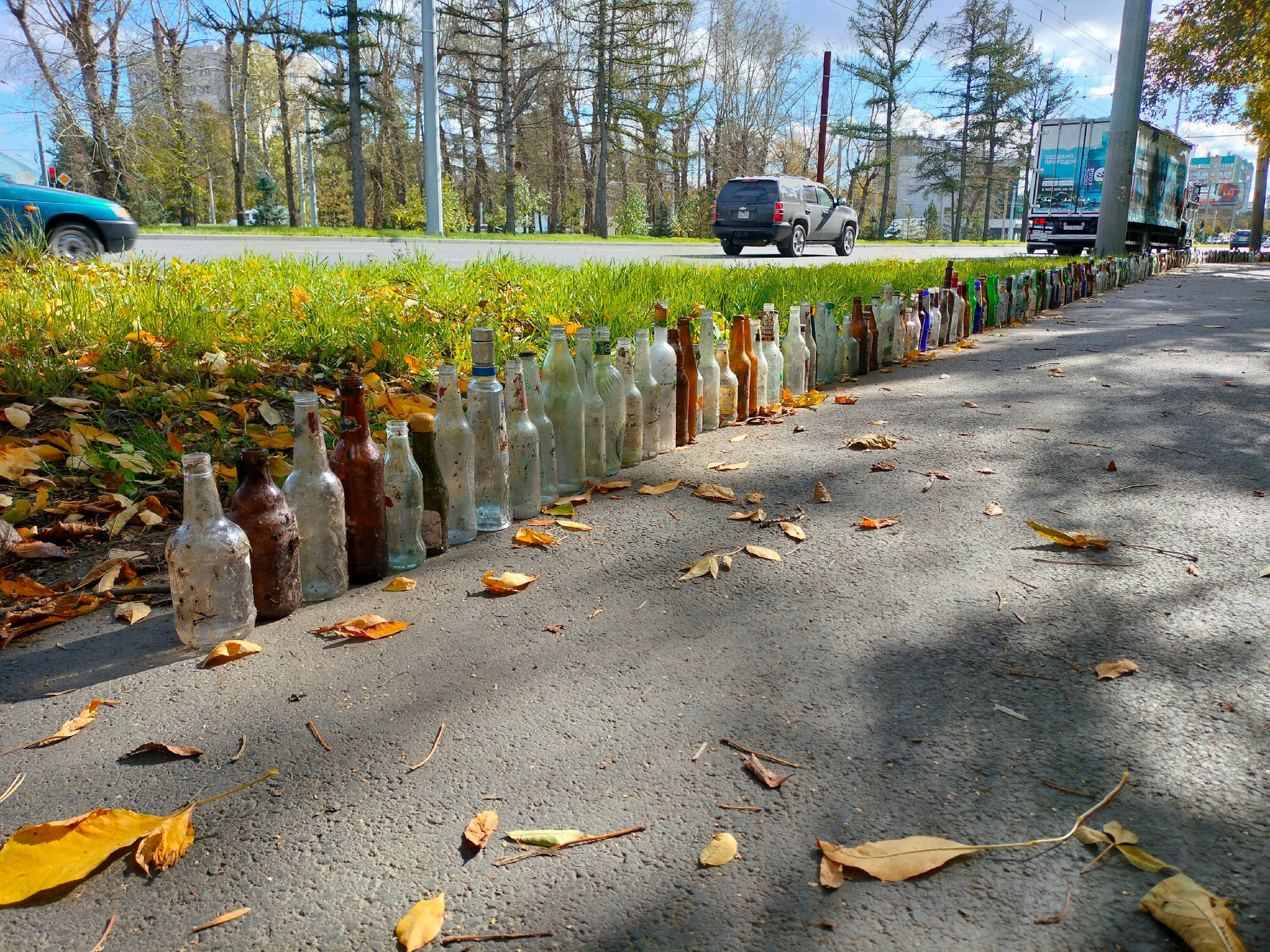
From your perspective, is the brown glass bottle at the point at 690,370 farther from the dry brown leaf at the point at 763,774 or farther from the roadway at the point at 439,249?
the roadway at the point at 439,249

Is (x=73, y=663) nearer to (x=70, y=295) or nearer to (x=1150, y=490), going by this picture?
(x=70, y=295)

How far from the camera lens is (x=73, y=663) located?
221 cm

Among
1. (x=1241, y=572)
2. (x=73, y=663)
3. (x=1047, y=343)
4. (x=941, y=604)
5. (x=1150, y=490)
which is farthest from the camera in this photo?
(x=1047, y=343)

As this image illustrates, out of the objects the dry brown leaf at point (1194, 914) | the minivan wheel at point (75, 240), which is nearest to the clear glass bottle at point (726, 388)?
the dry brown leaf at point (1194, 914)

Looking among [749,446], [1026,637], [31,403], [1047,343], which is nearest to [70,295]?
[31,403]

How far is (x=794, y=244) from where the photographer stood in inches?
754

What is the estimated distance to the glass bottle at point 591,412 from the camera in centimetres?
344

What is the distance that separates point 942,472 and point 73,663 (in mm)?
3199

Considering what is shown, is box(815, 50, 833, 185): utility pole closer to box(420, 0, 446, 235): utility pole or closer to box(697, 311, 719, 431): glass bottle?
box(420, 0, 446, 235): utility pole

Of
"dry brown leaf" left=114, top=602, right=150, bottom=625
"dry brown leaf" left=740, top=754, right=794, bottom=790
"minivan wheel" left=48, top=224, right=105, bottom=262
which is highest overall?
"minivan wheel" left=48, top=224, right=105, bottom=262

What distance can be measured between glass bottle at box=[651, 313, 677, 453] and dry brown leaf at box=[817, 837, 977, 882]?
2.58 meters

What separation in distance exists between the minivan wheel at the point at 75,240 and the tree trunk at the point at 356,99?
16.7 meters

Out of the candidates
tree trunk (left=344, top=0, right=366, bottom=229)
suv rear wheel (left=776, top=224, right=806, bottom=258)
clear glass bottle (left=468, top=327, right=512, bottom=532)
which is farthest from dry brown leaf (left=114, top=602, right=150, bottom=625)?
tree trunk (left=344, top=0, right=366, bottom=229)

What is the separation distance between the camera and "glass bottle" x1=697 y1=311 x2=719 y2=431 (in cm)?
431
